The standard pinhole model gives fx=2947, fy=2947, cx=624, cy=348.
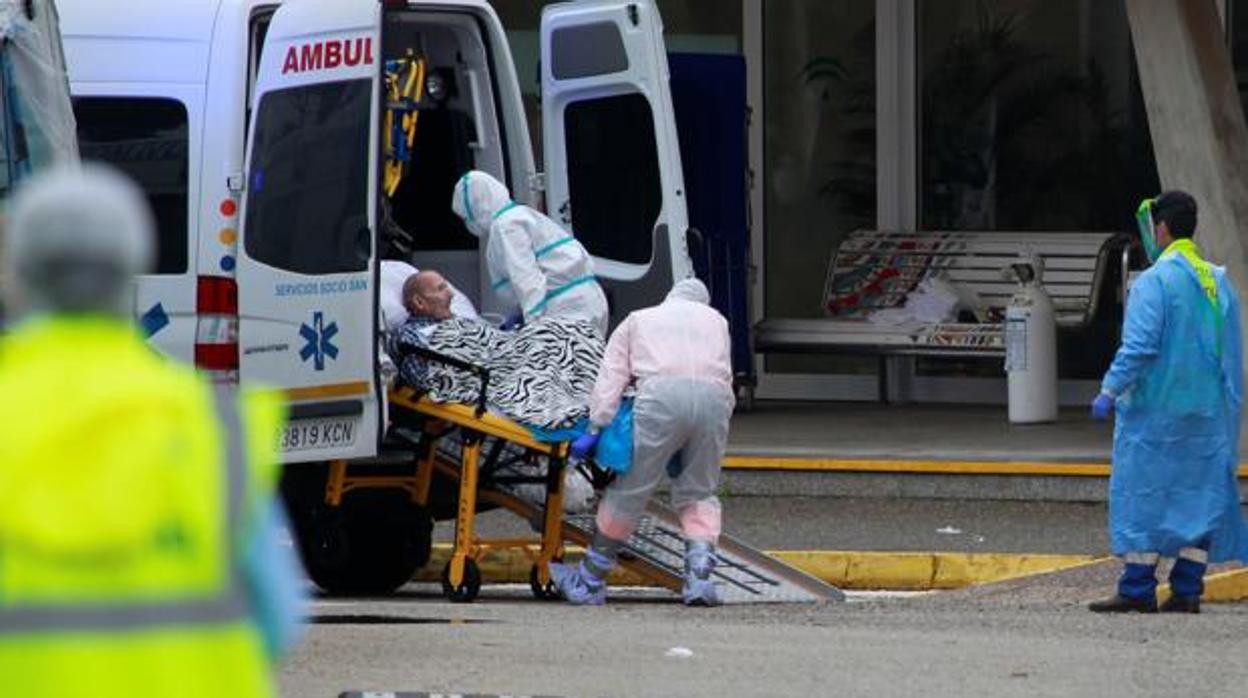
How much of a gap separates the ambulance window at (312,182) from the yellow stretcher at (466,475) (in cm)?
63

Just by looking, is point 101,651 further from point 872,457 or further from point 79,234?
point 872,457

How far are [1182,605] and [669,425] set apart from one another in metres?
2.06

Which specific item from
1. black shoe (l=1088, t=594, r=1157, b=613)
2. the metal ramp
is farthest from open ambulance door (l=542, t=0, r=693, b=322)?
black shoe (l=1088, t=594, r=1157, b=613)

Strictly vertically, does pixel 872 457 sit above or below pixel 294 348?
below

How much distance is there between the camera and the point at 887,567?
1297cm

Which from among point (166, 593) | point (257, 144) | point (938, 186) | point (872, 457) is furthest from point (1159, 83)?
point (166, 593)

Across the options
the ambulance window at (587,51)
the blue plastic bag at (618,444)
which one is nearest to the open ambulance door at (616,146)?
the ambulance window at (587,51)

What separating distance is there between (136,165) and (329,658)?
128 inches

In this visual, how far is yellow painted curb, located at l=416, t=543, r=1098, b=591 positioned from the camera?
1280 centimetres

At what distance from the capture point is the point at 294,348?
11289 mm

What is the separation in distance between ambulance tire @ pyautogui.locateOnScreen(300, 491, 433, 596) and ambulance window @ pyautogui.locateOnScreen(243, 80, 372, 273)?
1.10 meters

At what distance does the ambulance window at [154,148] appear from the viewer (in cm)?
1148

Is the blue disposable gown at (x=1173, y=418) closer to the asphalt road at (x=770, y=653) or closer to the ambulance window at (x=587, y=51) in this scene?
the asphalt road at (x=770, y=653)

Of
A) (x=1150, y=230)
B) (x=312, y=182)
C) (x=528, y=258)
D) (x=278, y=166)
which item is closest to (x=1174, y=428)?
(x=1150, y=230)
